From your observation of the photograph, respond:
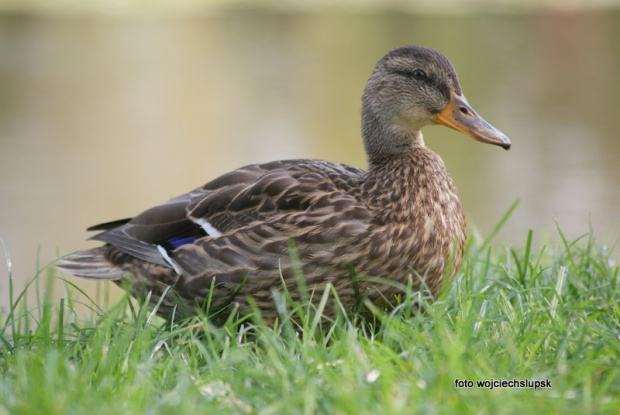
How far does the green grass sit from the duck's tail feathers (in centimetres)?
72

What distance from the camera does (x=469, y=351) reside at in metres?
2.40

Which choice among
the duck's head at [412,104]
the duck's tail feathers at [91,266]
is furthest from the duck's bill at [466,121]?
the duck's tail feathers at [91,266]

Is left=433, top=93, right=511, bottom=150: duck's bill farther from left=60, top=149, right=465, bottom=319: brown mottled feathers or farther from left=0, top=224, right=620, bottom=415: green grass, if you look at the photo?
left=0, top=224, right=620, bottom=415: green grass

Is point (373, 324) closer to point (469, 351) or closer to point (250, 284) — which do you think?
point (250, 284)

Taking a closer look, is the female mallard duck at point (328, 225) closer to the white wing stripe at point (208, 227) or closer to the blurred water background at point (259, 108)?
the white wing stripe at point (208, 227)

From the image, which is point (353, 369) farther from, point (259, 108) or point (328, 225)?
point (259, 108)

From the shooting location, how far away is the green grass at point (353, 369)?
2.12 metres

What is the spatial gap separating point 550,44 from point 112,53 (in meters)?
9.73

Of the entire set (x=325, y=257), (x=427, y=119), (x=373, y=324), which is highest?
(x=427, y=119)

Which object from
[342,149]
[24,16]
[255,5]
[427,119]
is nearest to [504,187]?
[342,149]

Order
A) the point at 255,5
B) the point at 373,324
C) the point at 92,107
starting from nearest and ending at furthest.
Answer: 1. the point at 373,324
2. the point at 92,107
3. the point at 255,5

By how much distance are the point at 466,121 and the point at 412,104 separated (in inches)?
8.9

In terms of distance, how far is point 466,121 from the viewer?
3.57 meters

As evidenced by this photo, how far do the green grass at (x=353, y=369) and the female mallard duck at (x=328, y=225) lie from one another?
0.75 feet
